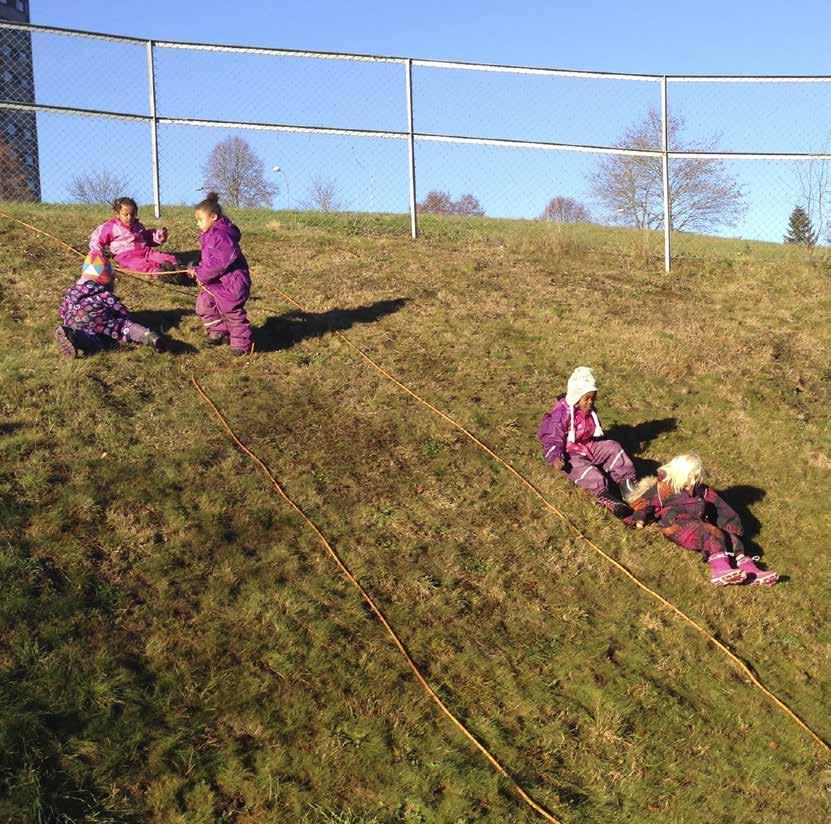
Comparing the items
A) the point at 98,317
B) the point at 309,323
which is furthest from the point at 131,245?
the point at 309,323

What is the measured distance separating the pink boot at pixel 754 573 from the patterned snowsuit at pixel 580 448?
45.7 inches

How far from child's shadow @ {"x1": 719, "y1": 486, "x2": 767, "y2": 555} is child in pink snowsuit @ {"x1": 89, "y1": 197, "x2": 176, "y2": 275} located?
265 inches

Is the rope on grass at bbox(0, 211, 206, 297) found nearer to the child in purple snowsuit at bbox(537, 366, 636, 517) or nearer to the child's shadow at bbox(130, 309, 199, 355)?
the child's shadow at bbox(130, 309, 199, 355)

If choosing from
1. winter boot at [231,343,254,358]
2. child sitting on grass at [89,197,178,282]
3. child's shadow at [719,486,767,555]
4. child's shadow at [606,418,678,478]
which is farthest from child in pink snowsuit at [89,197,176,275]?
child's shadow at [719,486,767,555]

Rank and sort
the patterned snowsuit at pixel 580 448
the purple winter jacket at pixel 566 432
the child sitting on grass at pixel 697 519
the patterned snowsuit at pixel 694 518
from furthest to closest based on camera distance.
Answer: the purple winter jacket at pixel 566 432 < the patterned snowsuit at pixel 580 448 < the patterned snowsuit at pixel 694 518 < the child sitting on grass at pixel 697 519

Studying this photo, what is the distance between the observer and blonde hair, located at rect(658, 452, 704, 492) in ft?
22.2

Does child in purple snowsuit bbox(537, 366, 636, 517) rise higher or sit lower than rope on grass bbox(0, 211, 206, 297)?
lower

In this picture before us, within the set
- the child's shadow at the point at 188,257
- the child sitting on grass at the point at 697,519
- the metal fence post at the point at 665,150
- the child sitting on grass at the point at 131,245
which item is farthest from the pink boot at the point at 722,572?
the metal fence post at the point at 665,150

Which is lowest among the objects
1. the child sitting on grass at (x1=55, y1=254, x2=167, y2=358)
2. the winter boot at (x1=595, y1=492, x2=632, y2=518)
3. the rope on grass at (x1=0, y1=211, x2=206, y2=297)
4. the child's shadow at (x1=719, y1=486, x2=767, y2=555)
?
the child's shadow at (x1=719, y1=486, x2=767, y2=555)

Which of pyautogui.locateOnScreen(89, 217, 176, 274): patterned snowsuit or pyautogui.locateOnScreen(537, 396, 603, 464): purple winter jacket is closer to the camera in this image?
pyautogui.locateOnScreen(537, 396, 603, 464): purple winter jacket

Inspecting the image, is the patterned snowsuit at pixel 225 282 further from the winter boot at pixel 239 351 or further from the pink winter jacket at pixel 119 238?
the pink winter jacket at pixel 119 238

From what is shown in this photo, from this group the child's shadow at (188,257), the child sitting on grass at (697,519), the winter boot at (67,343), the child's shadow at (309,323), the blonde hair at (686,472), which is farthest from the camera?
the child's shadow at (188,257)

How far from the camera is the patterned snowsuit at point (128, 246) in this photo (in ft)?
34.6

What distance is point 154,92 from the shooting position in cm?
1255
